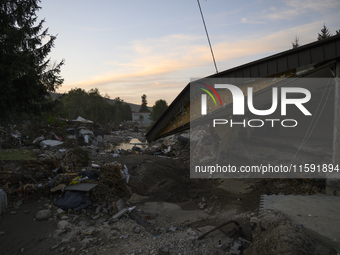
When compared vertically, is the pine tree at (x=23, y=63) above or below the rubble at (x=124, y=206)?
above

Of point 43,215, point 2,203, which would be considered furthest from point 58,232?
point 2,203

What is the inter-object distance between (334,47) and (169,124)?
520 cm

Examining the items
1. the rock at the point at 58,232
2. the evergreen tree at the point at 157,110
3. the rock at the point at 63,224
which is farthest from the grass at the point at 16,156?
the evergreen tree at the point at 157,110

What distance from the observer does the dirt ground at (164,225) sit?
3.48m

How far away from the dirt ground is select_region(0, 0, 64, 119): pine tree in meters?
6.54

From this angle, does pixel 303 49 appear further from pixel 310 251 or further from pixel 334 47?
pixel 310 251

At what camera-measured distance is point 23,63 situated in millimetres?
9758

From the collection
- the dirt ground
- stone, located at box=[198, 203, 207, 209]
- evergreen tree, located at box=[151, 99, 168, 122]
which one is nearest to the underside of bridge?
stone, located at box=[198, 203, 207, 209]

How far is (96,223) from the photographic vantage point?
5000 mm

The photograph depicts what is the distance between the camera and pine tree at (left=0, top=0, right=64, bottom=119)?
31.7ft

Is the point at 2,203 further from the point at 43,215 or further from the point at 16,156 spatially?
the point at 16,156

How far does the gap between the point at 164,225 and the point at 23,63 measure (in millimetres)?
9667

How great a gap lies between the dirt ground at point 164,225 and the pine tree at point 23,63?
6.54 m

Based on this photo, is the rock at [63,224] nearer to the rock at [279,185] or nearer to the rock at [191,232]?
the rock at [191,232]
